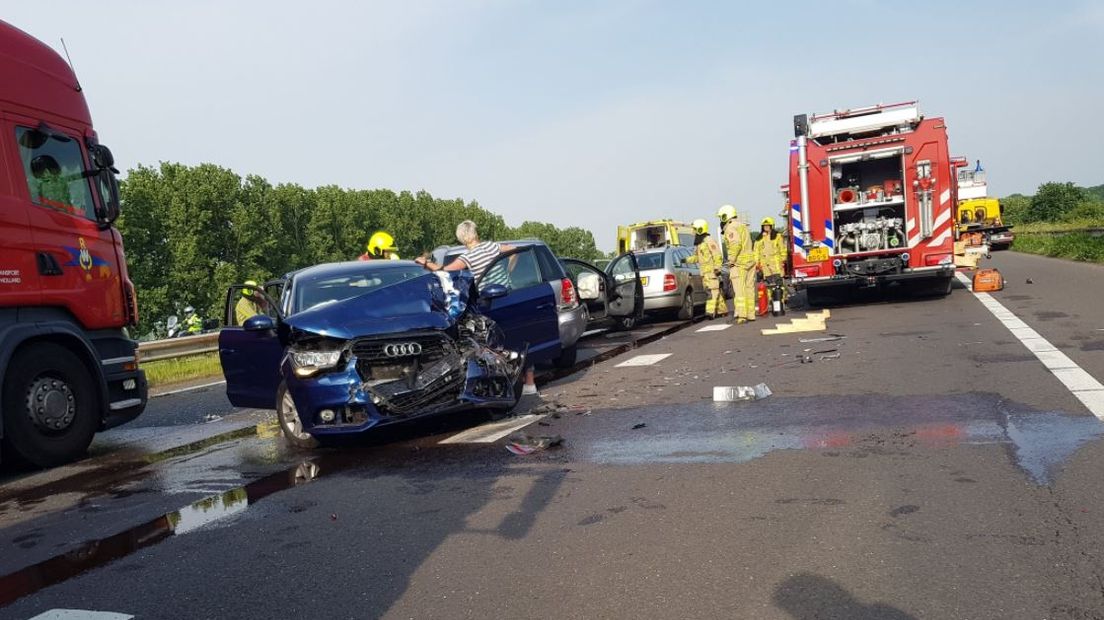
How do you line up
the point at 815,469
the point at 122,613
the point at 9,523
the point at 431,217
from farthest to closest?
the point at 431,217
the point at 9,523
the point at 815,469
the point at 122,613

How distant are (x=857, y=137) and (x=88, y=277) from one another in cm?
1303

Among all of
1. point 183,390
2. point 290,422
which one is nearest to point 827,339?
point 290,422

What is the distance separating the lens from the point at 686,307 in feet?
59.3

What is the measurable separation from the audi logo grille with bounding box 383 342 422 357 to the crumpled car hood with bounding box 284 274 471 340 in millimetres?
121

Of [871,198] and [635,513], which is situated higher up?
[871,198]

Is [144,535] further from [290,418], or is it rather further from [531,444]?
[531,444]

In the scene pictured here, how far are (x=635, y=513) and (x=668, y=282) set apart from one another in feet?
42.5

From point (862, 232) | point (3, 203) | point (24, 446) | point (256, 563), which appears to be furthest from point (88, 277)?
point (862, 232)

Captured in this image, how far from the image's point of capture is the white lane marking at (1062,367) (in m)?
6.62

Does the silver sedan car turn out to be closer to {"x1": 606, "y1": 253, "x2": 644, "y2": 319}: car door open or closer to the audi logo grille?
{"x1": 606, "y1": 253, "x2": 644, "y2": 319}: car door open

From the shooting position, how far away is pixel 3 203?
7113mm

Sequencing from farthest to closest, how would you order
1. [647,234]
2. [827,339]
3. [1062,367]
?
[647,234] → [827,339] → [1062,367]

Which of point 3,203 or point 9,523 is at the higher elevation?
point 3,203

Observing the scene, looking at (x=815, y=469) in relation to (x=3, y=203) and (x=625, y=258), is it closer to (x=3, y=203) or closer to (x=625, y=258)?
(x=3, y=203)
